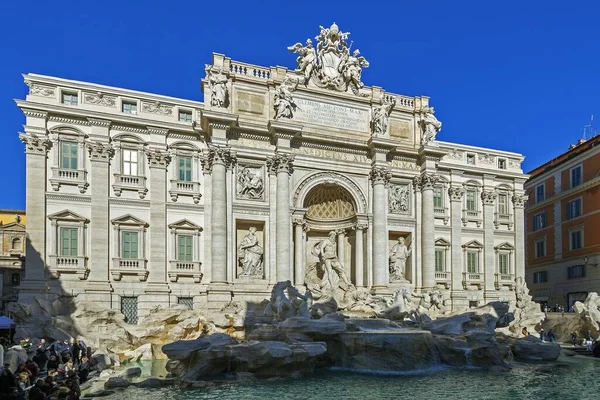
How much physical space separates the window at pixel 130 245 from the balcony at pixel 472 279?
64.8 ft

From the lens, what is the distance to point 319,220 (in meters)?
28.5

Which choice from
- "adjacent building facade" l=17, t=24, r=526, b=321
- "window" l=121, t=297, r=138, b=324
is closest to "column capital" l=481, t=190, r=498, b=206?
"adjacent building facade" l=17, t=24, r=526, b=321

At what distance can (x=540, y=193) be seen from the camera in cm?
4025

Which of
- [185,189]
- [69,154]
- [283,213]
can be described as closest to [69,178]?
[69,154]

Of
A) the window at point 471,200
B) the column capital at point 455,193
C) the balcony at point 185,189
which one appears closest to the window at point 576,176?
the window at point 471,200

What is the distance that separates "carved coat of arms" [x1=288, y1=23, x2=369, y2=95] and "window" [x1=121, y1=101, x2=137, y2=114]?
902 cm

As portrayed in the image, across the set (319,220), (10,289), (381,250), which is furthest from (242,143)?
(10,289)

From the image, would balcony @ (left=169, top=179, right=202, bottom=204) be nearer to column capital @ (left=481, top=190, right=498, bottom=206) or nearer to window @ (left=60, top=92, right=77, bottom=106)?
window @ (left=60, top=92, right=77, bottom=106)

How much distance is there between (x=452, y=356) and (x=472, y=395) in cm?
529

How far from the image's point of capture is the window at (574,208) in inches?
1379

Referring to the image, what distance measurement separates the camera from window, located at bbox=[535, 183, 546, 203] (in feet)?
130

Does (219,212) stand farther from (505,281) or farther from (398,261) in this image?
(505,281)

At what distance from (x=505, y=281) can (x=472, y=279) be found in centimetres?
268

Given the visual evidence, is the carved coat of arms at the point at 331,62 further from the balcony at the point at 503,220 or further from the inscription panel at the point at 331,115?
the balcony at the point at 503,220
